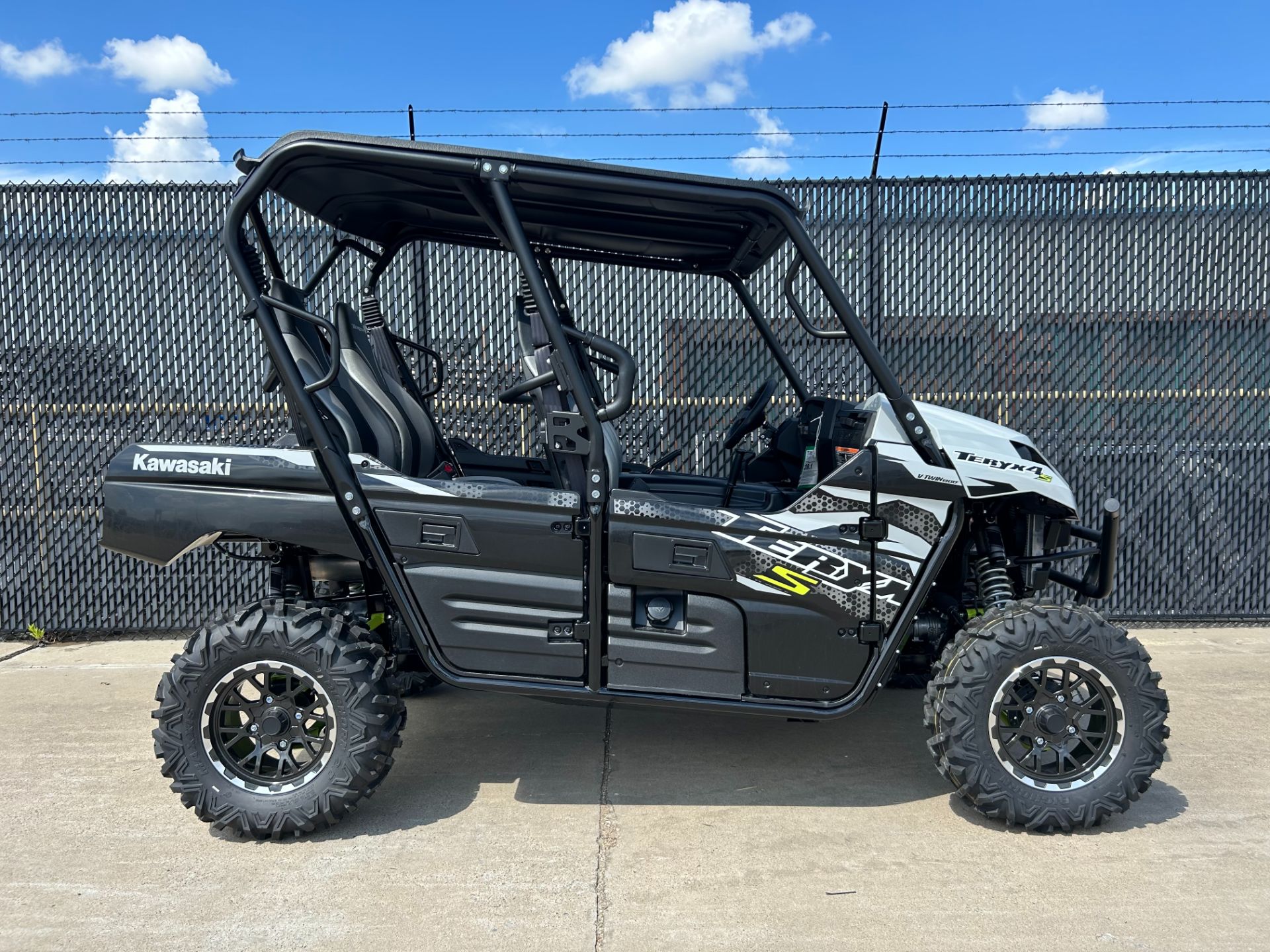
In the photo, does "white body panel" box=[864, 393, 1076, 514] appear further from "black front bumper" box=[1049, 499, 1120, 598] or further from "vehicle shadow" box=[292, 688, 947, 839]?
"vehicle shadow" box=[292, 688, 947, 839]

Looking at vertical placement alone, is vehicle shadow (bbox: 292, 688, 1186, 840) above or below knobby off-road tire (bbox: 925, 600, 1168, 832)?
below

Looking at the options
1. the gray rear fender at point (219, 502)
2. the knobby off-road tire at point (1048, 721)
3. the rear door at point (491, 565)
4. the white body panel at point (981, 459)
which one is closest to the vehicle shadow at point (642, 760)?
the knobby off-road tire at point (1048, 721)

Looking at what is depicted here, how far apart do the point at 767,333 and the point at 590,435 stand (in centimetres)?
156

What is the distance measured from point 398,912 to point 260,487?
4.88 ft

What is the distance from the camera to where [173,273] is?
5.70 metres

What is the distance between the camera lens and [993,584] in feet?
11.5

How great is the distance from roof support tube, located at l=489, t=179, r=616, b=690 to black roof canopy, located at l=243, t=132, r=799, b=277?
14 cm

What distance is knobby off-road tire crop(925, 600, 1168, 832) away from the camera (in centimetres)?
317

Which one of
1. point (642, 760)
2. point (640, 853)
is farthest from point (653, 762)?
point (640, 853)

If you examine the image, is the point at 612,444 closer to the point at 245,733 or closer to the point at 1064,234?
the point at 245,733

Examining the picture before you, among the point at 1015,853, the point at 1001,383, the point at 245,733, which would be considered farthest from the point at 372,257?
the point at 1001,383

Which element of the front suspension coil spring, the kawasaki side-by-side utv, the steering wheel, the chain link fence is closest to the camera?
the kawasaki side-by-side utv

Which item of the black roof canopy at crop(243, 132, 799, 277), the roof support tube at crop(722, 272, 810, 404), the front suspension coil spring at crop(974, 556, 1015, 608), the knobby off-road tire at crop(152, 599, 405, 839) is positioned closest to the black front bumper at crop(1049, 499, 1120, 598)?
the front suspension coil spring at crop(974, 556, 1015, 608)

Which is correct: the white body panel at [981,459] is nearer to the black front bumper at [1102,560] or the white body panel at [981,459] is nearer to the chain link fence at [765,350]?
the black front bumper at [1102,560]
